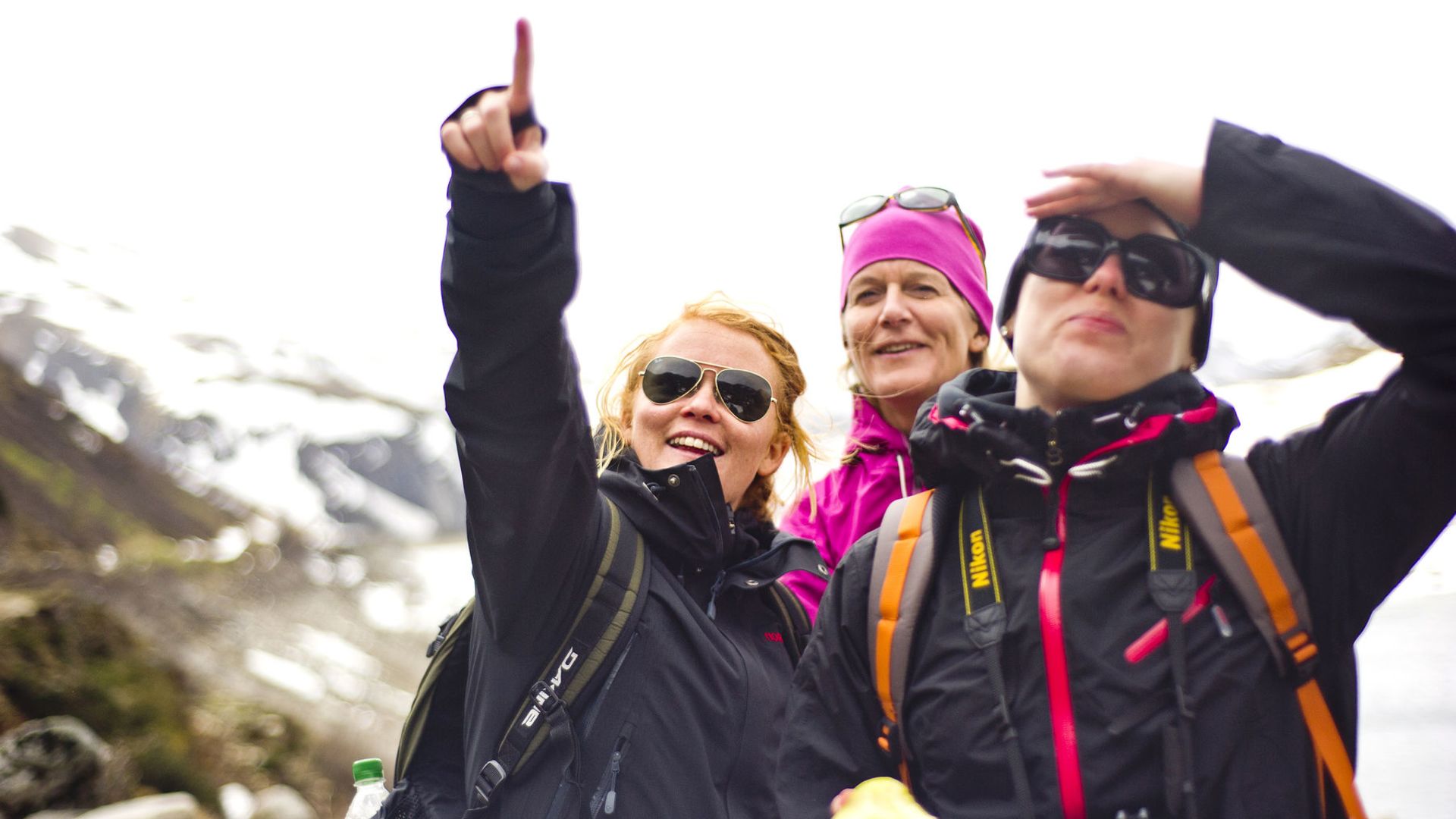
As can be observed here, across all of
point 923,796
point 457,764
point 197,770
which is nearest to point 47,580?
point 197,770

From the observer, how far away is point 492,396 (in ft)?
7.60

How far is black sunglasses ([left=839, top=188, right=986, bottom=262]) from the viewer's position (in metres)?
4.20

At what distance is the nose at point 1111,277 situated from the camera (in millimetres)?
2088

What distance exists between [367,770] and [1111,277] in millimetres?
2468

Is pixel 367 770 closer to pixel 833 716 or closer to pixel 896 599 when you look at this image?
pixel 833 716

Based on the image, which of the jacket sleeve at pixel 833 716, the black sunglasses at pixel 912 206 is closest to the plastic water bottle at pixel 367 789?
the jacket sleeve at pixel 833 716

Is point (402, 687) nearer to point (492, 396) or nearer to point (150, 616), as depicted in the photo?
point (150, 616)

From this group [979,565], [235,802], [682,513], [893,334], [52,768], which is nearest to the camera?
[979,565]

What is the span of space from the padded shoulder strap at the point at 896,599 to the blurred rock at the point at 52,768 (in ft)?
31.3

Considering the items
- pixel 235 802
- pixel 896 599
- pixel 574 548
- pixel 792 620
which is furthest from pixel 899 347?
pixel 235 802

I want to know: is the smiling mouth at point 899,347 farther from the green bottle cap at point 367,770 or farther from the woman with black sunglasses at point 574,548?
the green bottle cap at point 367,770

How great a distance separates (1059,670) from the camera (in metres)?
1.96

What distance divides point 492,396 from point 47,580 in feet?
64.6

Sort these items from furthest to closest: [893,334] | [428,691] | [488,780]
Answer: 1. [893,334]
2. [428,691]
3. [488,780]
